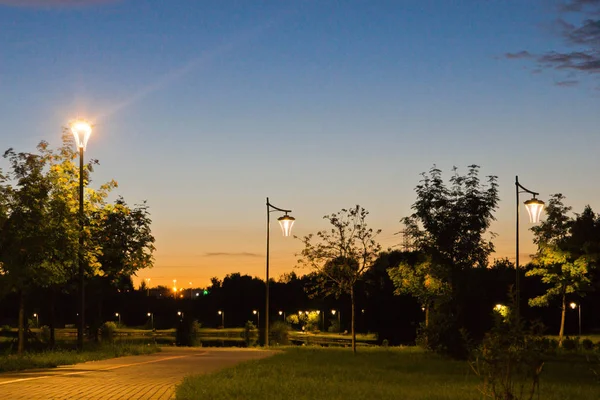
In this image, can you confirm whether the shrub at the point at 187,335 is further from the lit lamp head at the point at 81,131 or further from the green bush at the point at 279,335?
the lit lamp head at the point at 81,131

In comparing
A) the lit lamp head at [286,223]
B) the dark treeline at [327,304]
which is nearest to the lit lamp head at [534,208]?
the dark treeline at [327,304]

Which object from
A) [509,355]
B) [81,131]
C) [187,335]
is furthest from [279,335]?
[509,355]

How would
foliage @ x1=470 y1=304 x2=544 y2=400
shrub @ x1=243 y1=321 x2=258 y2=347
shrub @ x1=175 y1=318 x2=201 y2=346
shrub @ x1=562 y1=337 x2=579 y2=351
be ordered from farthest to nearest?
shrub @ x1=243 y1=321 x2=258 y2=347 → shrub @ x1=175 y1=318 x2=201 y2=346 → shrub @ x1=562 y1=337 x2=579 y2=351 → foliage @ x1=470 y1=304 x2=544 y2=400

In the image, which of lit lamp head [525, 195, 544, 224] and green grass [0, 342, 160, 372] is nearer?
green grass [0, 342, 160, 372]

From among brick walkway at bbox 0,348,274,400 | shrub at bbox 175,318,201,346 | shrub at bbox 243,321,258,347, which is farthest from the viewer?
shrub at bbox 243,321,258,347

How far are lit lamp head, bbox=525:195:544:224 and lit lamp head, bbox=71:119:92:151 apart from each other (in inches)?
605

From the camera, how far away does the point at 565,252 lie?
4512 centimetres

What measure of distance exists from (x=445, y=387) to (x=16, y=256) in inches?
582

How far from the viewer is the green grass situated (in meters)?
21.2

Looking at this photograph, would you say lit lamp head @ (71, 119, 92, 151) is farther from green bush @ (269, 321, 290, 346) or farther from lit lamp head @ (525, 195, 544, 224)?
green bush @ (269, 321, 290, 346)

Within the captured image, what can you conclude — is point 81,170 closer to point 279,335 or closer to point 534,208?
point 534,208

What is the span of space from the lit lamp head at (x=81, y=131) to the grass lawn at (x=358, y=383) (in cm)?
1000

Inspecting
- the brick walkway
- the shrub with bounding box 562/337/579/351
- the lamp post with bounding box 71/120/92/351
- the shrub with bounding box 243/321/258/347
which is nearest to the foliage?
the brick walkway

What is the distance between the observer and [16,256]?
25.0 m
